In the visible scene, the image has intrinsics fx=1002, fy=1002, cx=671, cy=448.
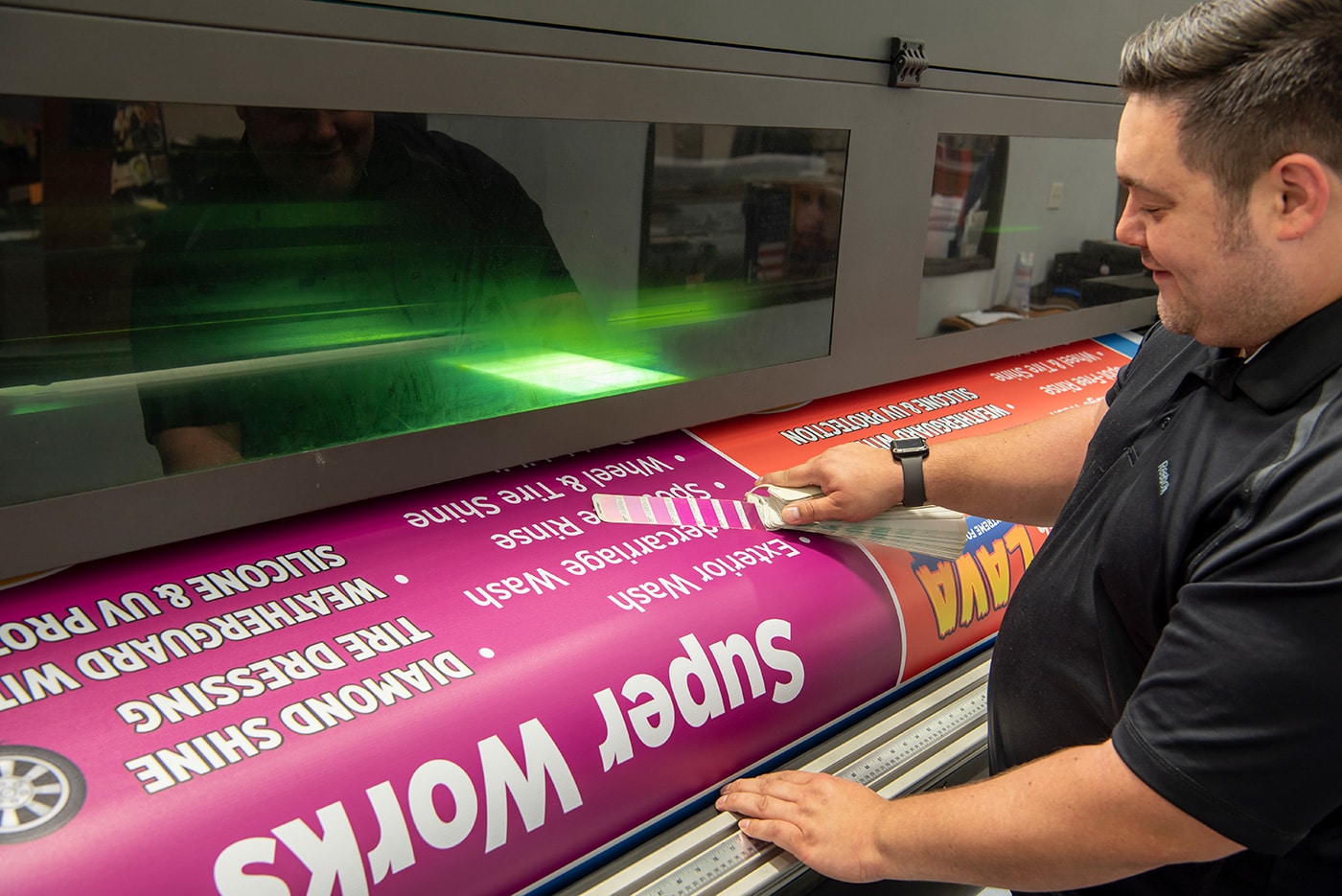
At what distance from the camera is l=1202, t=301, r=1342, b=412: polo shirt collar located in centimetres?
83

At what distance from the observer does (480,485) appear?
1198mm

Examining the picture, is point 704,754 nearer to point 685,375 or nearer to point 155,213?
point 685,375

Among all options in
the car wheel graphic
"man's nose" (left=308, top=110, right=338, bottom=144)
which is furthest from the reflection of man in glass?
the car wheel graphic

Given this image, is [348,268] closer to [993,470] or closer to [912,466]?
[912,466]

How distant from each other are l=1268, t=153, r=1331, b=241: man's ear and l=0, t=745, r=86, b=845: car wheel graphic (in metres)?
0.99

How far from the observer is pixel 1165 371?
A: 1.06m

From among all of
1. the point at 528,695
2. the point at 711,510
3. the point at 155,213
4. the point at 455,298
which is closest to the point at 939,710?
the point at 711,510

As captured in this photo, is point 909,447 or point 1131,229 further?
point 909,447

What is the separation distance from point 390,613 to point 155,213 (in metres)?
0.40

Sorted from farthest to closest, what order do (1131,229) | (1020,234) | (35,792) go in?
(1020,234)
(1131,229)
(35,792)

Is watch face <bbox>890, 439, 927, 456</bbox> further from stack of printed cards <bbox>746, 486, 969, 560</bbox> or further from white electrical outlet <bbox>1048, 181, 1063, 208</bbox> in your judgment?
white electrical outlet <bbox>1048, 181, 1063, 208</bbox>

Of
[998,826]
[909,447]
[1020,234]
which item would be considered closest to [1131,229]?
[909,447]

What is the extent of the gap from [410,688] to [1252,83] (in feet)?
2.72

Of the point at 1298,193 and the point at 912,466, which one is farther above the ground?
the point at 1298,193
